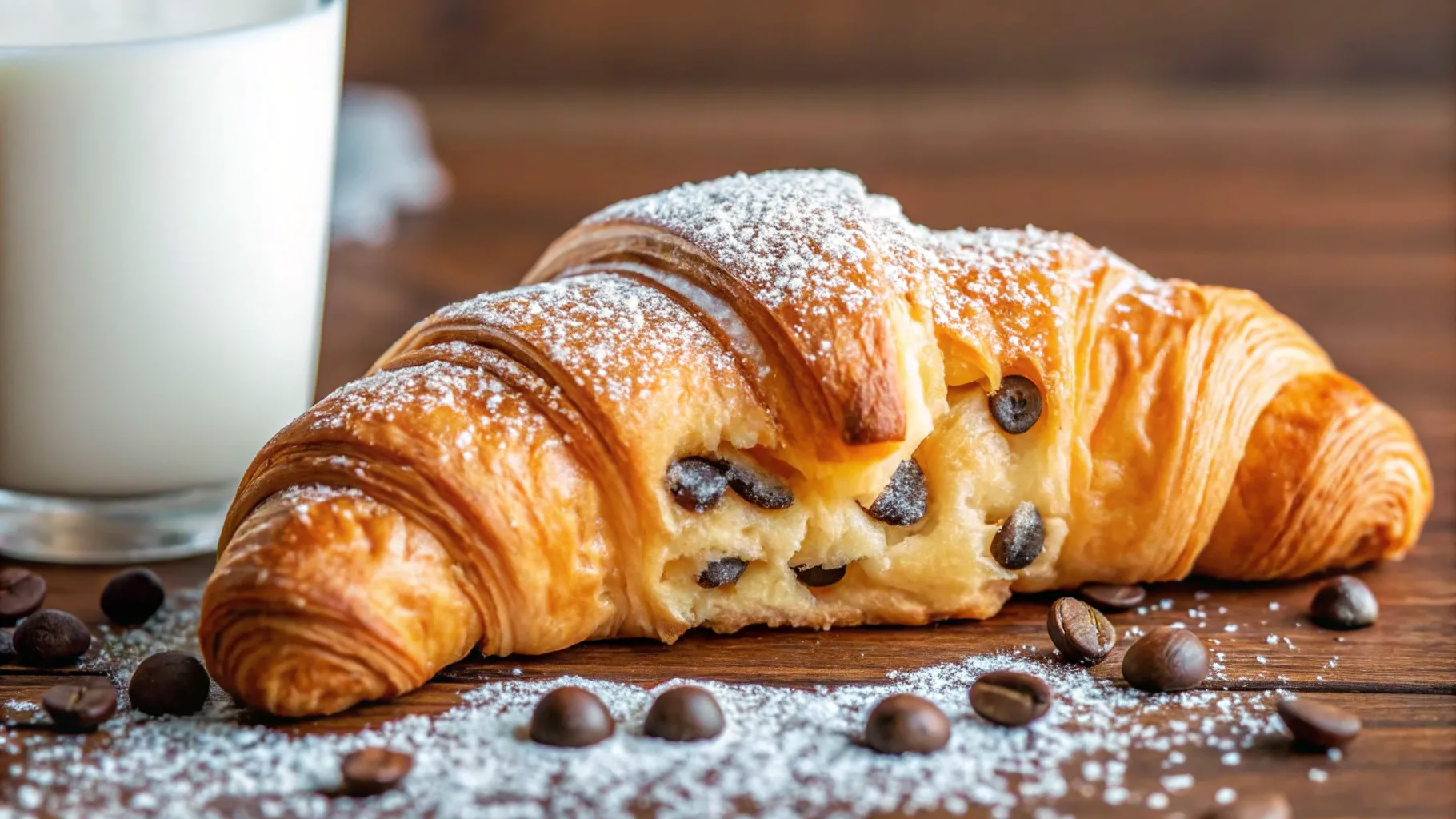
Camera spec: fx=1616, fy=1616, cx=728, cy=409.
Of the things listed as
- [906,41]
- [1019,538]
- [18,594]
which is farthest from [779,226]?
[906,41]

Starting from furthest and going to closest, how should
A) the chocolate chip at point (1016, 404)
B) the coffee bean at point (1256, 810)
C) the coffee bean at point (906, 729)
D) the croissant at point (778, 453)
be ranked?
the chocolate chip at point (1016, 404) → the croissant at point (778, 453) → the coffee bean at point (906, 729) → the coffee bean at point (1256, 810)

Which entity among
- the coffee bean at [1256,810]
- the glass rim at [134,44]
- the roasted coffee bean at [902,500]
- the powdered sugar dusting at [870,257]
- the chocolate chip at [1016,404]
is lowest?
the coffee bean at [1256,810]

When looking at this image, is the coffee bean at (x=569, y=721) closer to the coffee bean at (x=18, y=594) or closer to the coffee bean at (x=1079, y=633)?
the coffee bean at (x=1079, y=633)

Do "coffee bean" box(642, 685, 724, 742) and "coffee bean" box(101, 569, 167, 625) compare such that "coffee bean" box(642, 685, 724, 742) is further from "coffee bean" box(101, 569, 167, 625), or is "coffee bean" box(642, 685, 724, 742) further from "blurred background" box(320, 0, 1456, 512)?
"blurred background" box(320, 0, 1456, 512)

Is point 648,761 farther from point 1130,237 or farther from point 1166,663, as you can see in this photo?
point 1130,237

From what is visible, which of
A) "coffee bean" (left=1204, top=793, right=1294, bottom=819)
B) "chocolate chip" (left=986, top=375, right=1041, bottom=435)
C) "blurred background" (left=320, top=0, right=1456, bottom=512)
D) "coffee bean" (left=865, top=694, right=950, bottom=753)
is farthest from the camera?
"blurred background" (left=320, top=0, right=1456, bottom=512)

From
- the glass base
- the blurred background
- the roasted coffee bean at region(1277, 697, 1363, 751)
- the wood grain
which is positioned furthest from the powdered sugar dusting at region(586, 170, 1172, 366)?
the wood grain

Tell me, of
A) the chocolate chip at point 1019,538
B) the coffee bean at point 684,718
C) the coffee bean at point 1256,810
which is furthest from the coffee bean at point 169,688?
the coffee bean at point 1256,810
